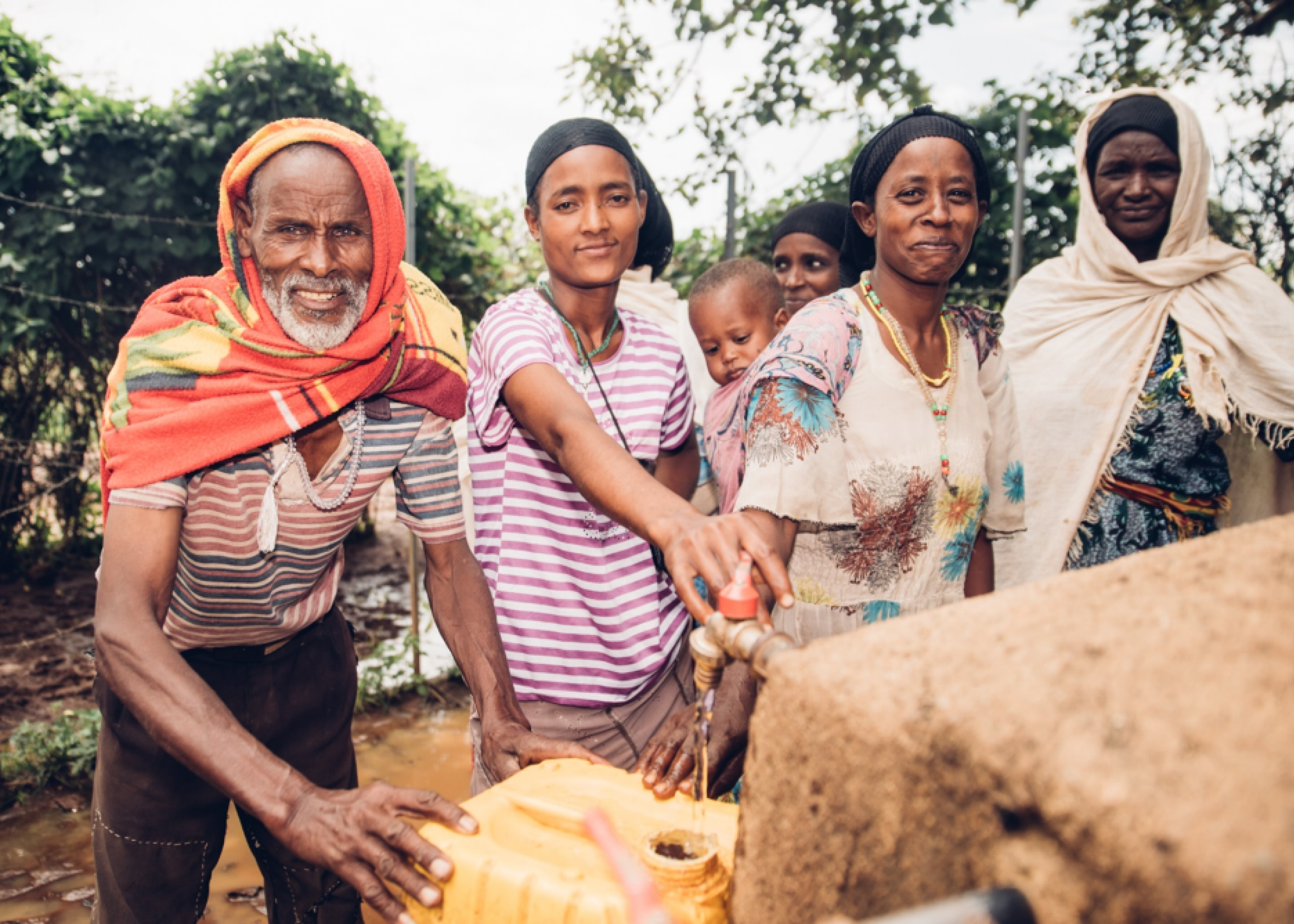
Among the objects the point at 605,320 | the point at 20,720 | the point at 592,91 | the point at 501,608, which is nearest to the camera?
the point at 501,608

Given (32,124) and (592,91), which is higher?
(592,91)

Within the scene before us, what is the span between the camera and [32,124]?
5.09 meters

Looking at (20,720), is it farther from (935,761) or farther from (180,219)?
(935,761)

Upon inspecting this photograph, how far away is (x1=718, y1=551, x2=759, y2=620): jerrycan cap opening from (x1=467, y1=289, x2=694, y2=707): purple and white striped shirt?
88 cm

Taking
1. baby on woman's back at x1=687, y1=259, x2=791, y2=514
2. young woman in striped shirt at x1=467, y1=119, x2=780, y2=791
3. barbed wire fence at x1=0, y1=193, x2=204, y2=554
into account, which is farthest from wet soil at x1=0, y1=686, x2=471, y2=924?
barbed wire fence at x1=0, y1=193, x2=204, y2=554

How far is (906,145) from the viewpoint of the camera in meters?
1.91

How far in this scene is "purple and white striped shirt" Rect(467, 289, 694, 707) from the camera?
1.97m

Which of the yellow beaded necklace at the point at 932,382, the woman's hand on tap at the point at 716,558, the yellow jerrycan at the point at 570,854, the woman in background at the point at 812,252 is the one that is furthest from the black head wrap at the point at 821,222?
the yellow jerrycan at the point at 570,854

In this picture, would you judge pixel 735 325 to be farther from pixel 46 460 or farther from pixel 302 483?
pixel 46 460

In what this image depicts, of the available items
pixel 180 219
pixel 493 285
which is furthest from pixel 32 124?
pixel 493 285

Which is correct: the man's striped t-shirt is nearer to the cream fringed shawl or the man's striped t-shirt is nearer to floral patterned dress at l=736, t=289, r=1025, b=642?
floral patterned dress at l=736, t=289, r=1025, b=642

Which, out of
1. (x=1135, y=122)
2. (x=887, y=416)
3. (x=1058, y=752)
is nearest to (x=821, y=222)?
(x=1135, y=122)

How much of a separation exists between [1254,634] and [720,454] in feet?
5.71

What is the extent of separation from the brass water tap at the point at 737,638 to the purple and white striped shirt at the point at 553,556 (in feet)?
2.49
